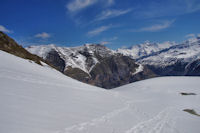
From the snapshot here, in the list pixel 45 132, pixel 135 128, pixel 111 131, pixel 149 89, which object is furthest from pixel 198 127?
pixel 149 89

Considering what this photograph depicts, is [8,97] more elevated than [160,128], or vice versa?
[8,97]

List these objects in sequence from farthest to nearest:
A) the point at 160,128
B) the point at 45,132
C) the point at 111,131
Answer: the point at 160,128
the point at 111,131
the point at 45,132

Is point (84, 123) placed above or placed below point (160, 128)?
above

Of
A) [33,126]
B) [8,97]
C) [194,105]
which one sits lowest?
[194,105]

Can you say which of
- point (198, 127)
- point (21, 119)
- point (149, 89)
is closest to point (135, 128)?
point (198, 127)

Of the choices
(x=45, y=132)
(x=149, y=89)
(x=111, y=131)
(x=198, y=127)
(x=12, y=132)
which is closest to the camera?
(x=12, y=132)

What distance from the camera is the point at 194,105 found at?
2333 cm

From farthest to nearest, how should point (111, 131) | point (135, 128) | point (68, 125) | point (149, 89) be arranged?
point (149, 89) → point (135, 128) → point (111, 131) → point (68, 125)

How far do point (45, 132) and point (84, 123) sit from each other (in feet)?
9.10

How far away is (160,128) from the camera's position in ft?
37.6

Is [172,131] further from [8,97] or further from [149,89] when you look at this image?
[149,89]

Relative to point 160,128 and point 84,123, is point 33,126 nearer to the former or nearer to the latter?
point 84,123

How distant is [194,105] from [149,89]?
10.9m

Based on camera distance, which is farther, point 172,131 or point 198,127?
point 198,127
